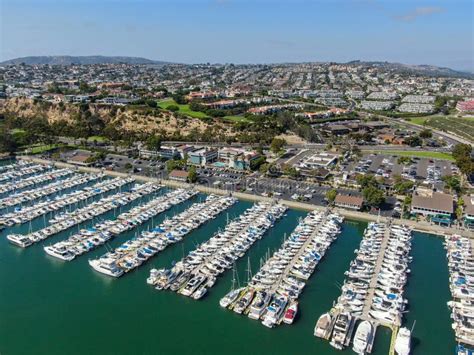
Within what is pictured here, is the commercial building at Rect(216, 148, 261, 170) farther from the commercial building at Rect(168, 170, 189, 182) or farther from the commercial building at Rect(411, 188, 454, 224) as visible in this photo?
the commercial building at Rect(411, 188, 454, 224)

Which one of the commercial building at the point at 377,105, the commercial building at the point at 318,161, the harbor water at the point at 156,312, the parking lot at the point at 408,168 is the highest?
the commercial building at the point at 377,105

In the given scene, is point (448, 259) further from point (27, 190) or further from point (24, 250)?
point (27, 190)

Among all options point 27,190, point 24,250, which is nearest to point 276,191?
point 24,250

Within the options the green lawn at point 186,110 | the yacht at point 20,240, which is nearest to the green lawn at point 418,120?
the green lawn at point 186,110

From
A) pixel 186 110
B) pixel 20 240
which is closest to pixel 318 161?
pixel 20 240

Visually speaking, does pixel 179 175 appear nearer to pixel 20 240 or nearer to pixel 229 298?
pixel 20 240

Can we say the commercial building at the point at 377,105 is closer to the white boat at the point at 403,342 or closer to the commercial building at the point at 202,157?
the commercial building at the point at 202,157

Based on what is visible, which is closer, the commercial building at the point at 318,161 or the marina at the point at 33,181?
the marina at the point at 33,181
